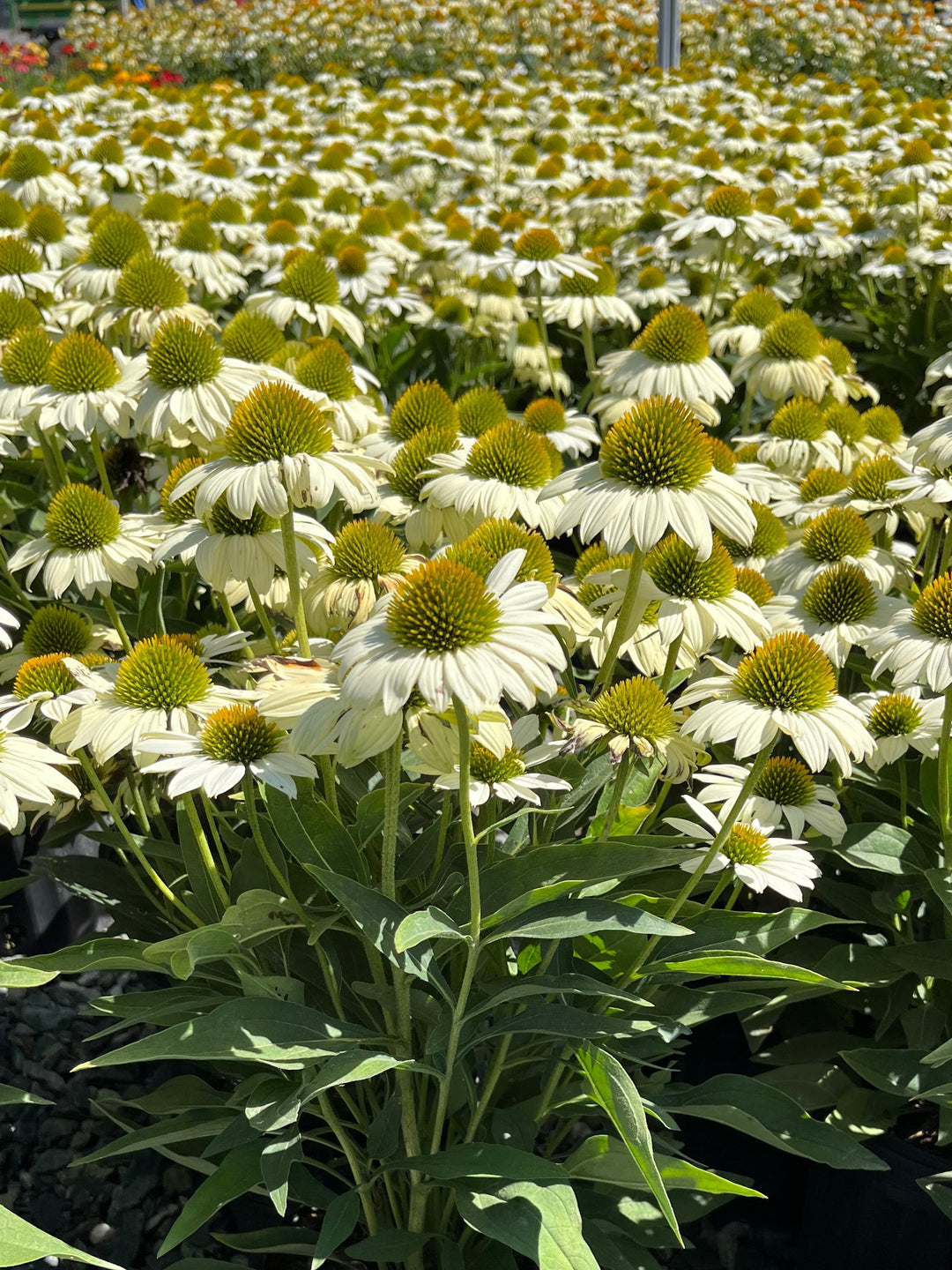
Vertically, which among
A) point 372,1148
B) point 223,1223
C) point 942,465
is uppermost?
point 942,465

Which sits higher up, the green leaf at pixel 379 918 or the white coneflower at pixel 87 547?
the white coneflower at pixel 87 547

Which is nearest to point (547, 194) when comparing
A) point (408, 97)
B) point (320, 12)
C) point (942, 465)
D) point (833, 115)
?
point (833, 115)

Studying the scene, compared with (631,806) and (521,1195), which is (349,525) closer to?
(631,806)

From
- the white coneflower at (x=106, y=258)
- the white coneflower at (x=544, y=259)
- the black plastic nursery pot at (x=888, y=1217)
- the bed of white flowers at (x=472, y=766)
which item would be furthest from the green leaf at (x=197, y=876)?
the white coneflower at (x=544, y=259)

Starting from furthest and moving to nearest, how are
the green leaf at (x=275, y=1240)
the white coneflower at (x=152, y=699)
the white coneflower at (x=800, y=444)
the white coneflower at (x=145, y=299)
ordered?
the white coneflower at (x=800, y=444) < the white coneflower at (x=145, y=299) < the green leaf at (x=275, y=1240) < the white coneflower at (x=152, y=699)

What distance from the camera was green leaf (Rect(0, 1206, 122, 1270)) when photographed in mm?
1132

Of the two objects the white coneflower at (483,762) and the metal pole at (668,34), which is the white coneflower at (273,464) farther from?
the metal pole at (668,34)

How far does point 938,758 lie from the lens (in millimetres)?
1679

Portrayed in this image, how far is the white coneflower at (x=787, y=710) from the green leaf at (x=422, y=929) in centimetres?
37

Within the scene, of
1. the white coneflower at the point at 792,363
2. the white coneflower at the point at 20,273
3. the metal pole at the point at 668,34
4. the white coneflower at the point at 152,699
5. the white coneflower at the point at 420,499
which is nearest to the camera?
the white coneflower at the point at 152,699

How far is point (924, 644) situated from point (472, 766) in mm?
642

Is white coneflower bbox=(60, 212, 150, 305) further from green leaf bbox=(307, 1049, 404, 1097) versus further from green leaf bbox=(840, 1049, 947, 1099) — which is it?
green leaf bbox=(840, 1049, 947, 1099)

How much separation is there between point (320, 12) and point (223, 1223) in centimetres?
1214

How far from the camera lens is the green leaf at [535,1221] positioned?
1309 millimetres
